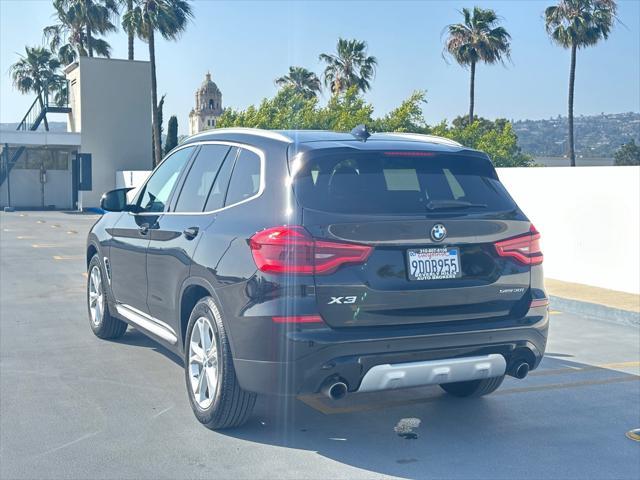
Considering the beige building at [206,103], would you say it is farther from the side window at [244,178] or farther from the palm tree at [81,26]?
the side window at [244,178]

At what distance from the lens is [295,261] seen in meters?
4.40

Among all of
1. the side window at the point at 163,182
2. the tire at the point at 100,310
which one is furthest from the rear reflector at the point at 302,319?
the tire at the point at 100,310

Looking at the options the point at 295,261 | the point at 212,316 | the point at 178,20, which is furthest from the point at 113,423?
the point at 178,20

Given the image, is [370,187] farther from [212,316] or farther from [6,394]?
[6,394]

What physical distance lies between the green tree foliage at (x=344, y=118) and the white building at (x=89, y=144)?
7356mm

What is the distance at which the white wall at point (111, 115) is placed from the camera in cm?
3959

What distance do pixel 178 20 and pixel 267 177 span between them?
132ft

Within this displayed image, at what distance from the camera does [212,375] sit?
199 inches

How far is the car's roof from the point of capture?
5.00 meters

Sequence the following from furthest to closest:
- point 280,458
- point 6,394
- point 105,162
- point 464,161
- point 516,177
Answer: point 105,162 < point 516,177 < point 6,394 < point 464,161 < point 280,458

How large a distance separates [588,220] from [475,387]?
717 cm

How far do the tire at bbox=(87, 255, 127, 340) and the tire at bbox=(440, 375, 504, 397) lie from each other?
3297 mm

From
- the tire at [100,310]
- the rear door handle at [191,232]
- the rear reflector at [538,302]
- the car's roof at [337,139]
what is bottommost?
the tire at [100,310]

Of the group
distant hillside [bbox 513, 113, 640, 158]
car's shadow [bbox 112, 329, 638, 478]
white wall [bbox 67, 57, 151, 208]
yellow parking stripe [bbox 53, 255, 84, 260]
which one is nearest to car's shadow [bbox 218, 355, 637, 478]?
car's shadow [bbox 112, 329, 638, 478]
